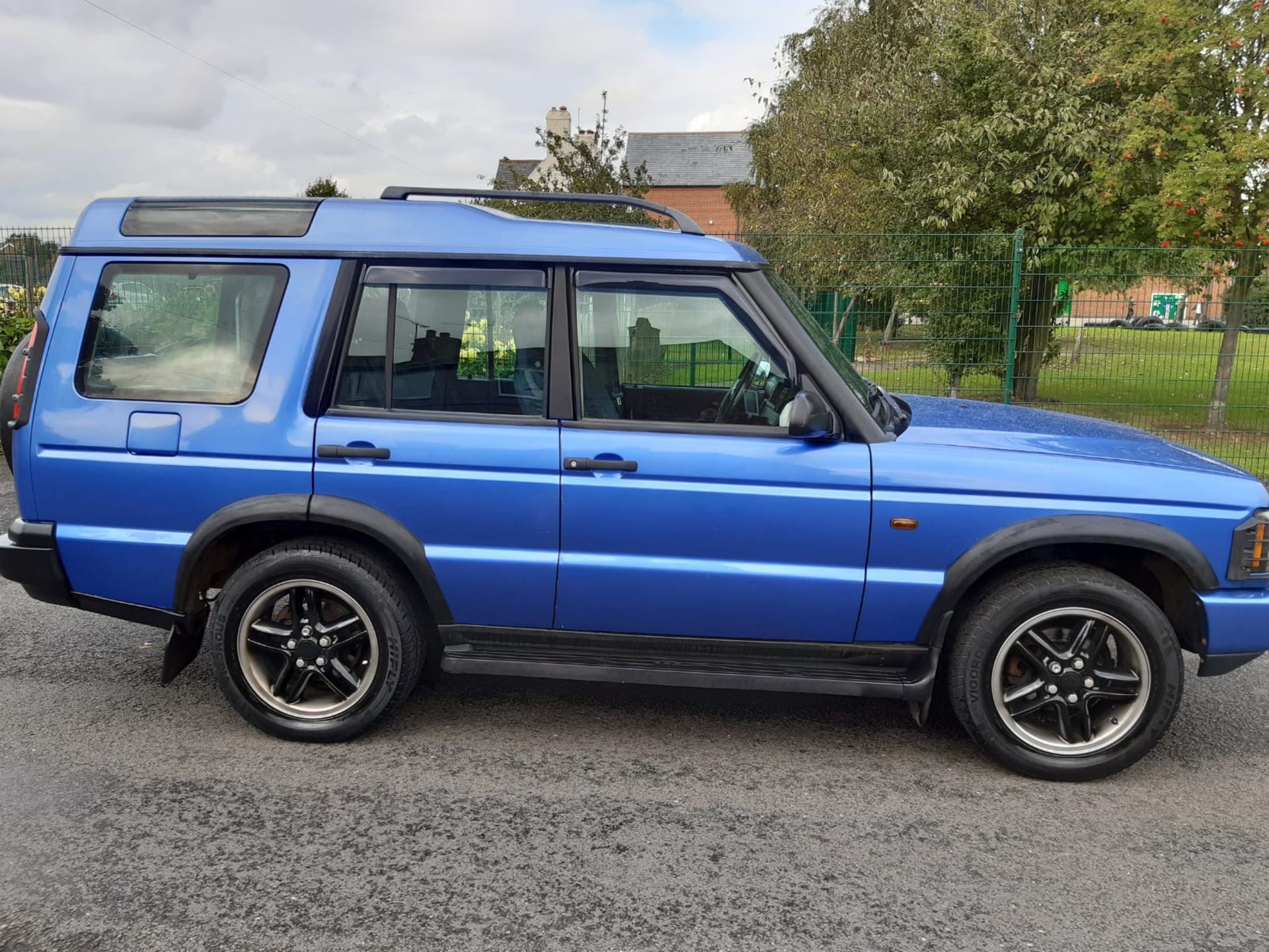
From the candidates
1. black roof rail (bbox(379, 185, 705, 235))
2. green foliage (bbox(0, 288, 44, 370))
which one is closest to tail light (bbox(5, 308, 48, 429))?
black roof rail (bbox(379, 185, 705, 235))

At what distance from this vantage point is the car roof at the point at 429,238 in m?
3.81

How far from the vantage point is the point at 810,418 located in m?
3.59

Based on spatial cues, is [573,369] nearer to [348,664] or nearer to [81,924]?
[348,664]

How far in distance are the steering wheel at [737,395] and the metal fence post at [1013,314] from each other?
7372mm

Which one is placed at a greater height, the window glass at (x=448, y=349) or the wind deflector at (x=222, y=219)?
the wind deflector at (x=222, y=219)

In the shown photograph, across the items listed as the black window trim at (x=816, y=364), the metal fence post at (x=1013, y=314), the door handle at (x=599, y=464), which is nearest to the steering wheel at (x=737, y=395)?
the black window trim at (x=816, y=364)

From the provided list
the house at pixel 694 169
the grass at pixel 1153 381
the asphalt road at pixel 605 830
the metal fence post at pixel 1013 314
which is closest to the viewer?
the asphalt road at pixel 605 830

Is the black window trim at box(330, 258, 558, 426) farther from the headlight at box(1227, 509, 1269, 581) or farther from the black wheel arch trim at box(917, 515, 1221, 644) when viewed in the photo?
the headlight at box(1227, 509, 1269, 581)

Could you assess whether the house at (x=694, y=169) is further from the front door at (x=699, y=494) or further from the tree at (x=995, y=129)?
the front door at (x=699, y=494)

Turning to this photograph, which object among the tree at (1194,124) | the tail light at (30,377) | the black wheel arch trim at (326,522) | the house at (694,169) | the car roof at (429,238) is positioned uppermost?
the house at (694,169)

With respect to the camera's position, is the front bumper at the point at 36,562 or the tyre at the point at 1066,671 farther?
the front bumper at the point at 36,562

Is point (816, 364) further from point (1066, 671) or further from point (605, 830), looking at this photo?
point (605, 830)

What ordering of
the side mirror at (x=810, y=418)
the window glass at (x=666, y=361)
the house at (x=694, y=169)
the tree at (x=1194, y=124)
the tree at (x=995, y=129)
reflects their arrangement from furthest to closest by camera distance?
the house at (x=694, y=169) → the tree at (x=995, y=129) → the tree at (x=1194, y=124) → the window glass at (x=666, y=361) → the side mirror at (x=810, y=418)

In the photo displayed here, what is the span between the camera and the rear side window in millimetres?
3930
